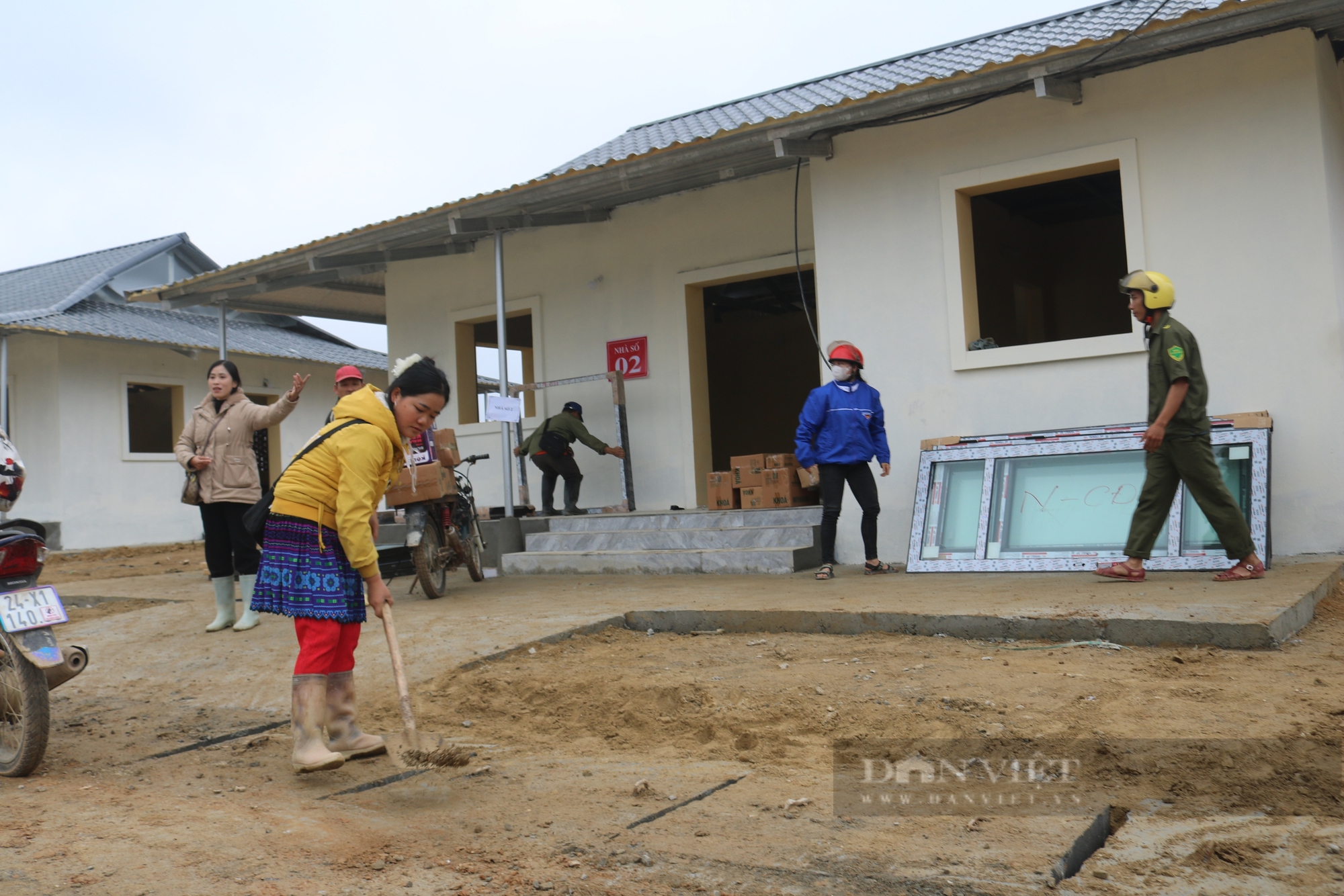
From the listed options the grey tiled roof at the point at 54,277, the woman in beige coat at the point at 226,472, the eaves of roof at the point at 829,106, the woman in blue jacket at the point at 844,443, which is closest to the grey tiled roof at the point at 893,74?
the eaves of roof at the point at 829,106

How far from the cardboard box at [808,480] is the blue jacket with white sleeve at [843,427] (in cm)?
146

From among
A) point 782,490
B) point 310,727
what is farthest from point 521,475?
point 310,727

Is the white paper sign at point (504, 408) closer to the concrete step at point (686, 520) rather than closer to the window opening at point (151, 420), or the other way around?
the concrete step at point (686, 520)

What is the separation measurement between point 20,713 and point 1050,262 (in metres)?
14.3

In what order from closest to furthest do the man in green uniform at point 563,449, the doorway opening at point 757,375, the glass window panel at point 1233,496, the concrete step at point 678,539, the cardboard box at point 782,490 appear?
the glass window panel at point 1233,496, the concrete step at point 678,539, the cardboard box at point 782,490, the man in green uniform at point 563,449, the doorway opening at point 757,375

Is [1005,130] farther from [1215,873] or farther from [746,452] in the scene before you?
[746,452]

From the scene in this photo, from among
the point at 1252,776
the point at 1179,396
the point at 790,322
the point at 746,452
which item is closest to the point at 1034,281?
the point at 790,322

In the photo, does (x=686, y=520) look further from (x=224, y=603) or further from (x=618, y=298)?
(x=224, y=603)

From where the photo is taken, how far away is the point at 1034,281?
14641 mm

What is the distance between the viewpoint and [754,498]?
914 cm

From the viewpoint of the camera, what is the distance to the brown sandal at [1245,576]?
581cm

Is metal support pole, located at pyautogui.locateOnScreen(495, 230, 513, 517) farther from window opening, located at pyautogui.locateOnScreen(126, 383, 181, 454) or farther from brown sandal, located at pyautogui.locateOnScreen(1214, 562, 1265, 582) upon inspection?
window opening, located at pyautogui.locateOnScreen(126, 383, 181, 454)

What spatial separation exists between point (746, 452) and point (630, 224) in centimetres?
689

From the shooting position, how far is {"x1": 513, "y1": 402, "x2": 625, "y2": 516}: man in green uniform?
1053 cm
